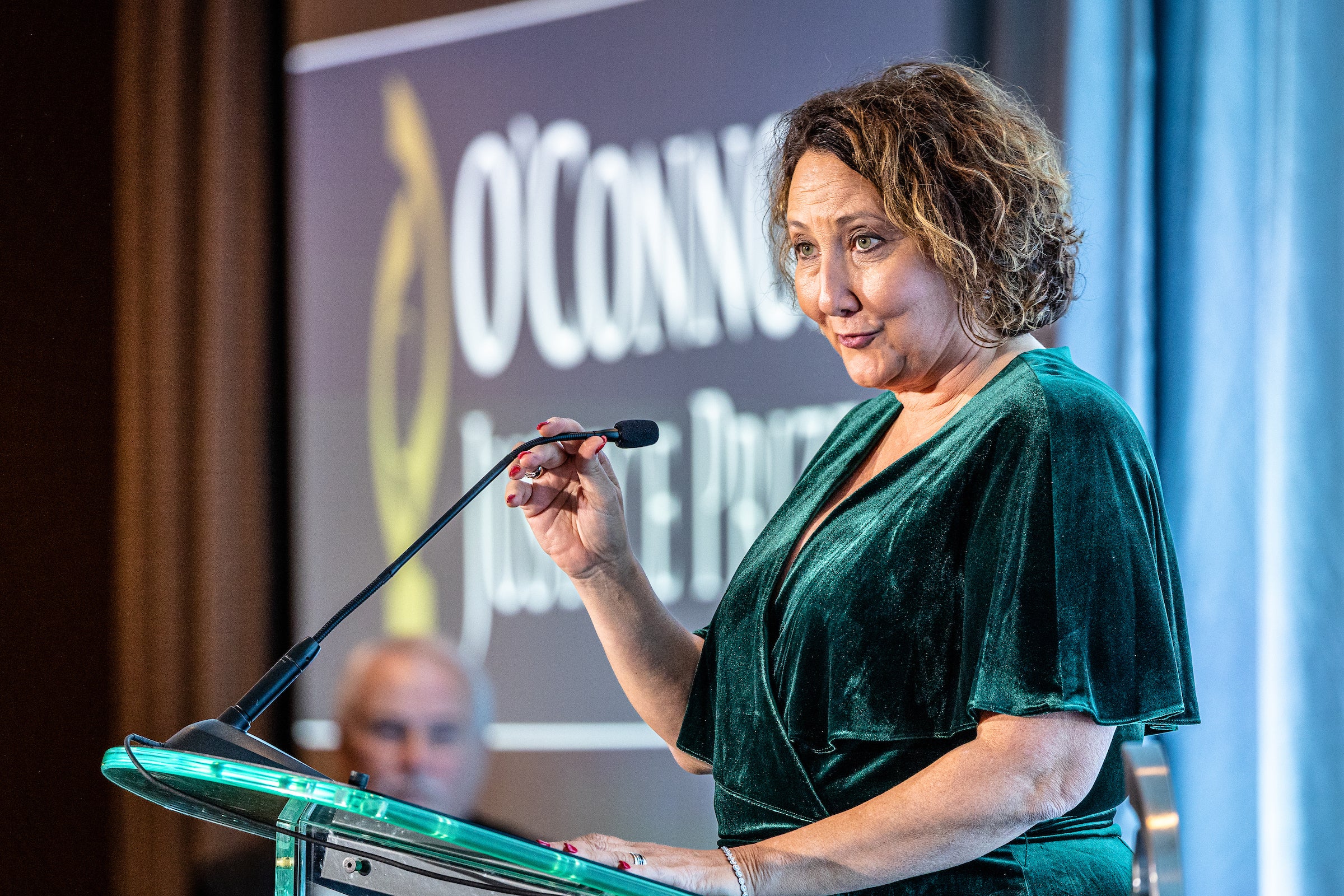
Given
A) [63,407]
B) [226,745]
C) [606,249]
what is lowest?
[226,745]

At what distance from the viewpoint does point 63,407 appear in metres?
1.92

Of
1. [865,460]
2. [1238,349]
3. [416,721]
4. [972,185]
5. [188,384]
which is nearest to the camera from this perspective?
[972,185]

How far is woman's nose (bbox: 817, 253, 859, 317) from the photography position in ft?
3.45

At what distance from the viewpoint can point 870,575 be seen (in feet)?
3.26

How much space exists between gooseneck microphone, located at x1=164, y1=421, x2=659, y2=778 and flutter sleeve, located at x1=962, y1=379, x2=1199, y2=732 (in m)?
0.31

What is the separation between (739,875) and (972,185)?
58 centimetres

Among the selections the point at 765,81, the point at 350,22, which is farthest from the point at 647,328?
the point at 350,22

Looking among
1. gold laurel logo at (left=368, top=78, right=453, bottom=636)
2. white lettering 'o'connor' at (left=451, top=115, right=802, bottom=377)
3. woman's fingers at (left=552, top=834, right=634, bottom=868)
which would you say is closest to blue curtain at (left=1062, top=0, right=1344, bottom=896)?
white lettering 'o'connor' at (left=451, top=115, right=802, bottom=377)

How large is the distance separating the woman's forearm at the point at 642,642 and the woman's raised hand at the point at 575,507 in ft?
0.06

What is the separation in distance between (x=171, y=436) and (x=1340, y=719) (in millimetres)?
1878

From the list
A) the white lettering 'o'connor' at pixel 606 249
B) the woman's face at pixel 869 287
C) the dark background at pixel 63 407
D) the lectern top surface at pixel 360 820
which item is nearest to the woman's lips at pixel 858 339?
the woman's face at pixel 869 287

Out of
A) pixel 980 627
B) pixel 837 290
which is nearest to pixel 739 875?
pixel 980 627

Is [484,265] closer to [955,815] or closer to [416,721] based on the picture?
[416,721]

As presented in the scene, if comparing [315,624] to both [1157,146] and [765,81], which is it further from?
[1157,146]
